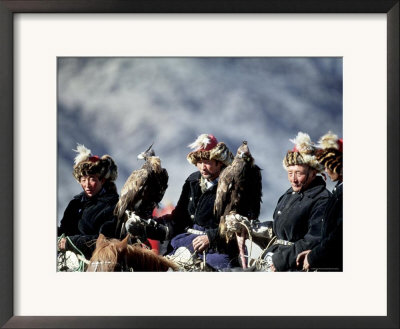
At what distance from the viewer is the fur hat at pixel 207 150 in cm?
352

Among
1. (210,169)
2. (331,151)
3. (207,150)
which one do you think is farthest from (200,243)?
(331,151)

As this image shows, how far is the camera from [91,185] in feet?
11.8

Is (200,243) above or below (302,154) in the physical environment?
below

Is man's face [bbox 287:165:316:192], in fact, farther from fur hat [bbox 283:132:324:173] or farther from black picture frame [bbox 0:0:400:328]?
black picture frame [bbox 0:0:400:328]

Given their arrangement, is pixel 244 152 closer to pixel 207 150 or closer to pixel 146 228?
pixel 207 150

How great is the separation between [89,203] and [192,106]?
0.85m

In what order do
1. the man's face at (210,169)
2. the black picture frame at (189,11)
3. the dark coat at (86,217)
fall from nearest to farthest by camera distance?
1. the black picture frame at (189,11)
2. the dark coat at (86,217)
3. the man's face at (210,169)

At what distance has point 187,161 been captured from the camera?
11.7 ft

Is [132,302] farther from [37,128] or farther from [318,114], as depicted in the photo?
[318,114]

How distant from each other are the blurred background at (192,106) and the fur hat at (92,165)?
0.03 metres

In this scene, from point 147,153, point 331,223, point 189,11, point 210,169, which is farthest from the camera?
point 210,169

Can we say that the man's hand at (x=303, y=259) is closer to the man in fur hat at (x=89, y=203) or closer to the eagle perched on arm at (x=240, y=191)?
the eagle perched on arm at (x=240, y=191)

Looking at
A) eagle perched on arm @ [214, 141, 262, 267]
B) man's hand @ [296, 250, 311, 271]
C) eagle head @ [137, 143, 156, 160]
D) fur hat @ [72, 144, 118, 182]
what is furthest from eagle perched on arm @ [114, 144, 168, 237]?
man's hand @ [296, 250, 311, 271]

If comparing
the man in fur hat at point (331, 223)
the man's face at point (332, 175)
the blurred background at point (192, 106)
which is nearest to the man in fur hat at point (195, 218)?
the blurred background at point (192, 106)
